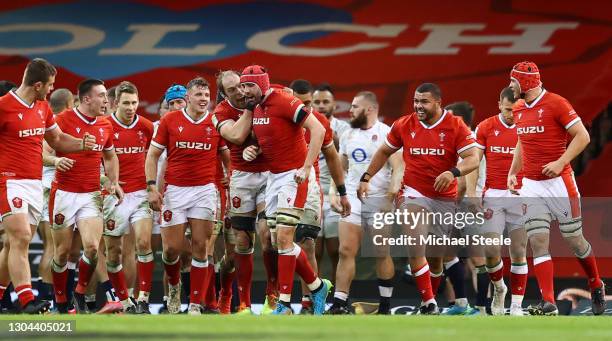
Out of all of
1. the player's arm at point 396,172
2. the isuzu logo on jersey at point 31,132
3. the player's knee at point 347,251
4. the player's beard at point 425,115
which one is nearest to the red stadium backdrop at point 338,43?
the player's arm at point 396,172

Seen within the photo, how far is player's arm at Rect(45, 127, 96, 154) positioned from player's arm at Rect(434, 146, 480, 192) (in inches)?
133

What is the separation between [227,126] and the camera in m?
13.2

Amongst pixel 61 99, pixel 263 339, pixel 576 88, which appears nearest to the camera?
pixel 263 339

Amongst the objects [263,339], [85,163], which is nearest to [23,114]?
[85,163]

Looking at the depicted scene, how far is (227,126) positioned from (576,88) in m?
7.44

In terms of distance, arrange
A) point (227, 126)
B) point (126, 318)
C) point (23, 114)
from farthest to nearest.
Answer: point (227, 126), point (23, 114), point (126, 318)

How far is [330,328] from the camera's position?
9.86 m

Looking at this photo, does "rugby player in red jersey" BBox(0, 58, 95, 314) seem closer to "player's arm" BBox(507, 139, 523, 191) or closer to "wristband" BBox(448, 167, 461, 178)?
"wristband" BBox(448, 167, 461, 178)

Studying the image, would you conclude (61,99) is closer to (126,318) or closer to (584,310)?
(126,318)

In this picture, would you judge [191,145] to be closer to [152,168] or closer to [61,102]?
[152,168]

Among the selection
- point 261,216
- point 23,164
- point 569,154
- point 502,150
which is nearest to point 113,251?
point 261,216

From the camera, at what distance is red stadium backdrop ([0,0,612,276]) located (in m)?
19.4

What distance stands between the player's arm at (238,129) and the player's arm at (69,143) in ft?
4.13

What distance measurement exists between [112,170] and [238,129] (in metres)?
A: 1.57
